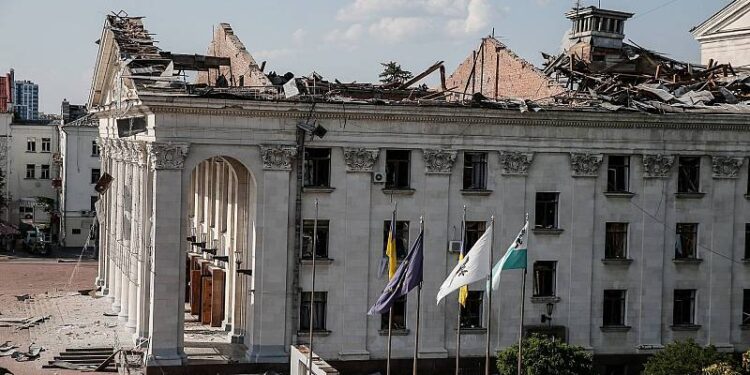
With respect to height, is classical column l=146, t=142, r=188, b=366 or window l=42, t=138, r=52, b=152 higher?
window l=42, t=138, r=52, b=152

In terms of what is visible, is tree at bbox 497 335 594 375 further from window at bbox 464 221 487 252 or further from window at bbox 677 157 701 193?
window at bbox 677 157 701 193

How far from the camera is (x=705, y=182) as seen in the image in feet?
154

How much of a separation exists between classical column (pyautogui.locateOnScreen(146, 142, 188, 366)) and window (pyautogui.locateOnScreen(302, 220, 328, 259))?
15.6ft

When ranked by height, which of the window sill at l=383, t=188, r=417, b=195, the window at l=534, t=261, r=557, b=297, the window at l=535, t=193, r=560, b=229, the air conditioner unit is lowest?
the window at l=534, t=261, r=557, b=297

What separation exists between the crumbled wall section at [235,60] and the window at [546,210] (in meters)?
12.3

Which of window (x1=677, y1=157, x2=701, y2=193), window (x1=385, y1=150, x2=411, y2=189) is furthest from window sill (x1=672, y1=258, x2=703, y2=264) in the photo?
window (x1=385, y1=150, x2=411, y2=189)

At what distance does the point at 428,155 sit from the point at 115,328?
55.5 feet

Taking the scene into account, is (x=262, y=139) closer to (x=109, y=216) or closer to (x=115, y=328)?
(x=115, y=328)

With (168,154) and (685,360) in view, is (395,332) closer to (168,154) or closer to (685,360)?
(168,154)

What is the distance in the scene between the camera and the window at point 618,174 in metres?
46.2

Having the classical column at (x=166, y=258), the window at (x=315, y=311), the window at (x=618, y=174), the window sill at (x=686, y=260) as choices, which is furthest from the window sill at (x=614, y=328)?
the classical column at (x=166, y=258)

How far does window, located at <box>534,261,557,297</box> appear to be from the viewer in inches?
1796

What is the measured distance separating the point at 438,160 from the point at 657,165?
935 cm

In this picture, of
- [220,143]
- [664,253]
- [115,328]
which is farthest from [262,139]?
[664,253]
